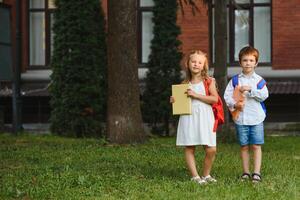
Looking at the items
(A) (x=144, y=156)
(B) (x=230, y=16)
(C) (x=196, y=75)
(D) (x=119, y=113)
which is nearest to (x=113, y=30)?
(D) (x=119, y=113)

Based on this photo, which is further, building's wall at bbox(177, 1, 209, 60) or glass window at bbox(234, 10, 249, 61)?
glass window at bbox(234, 10, 249, 61)

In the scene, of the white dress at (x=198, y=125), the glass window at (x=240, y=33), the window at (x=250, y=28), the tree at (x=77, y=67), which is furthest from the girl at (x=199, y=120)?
the glass window at (x=240, y=33)

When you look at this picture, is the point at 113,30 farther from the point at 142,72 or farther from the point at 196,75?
the point at 142,72

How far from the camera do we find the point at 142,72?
2066 centimetres

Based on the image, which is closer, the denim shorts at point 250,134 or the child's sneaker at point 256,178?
the child's sneaker at point 256,178

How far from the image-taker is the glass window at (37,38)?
21.8 m

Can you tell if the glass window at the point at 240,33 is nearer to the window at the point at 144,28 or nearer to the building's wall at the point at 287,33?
the building's wall at the point at 287,33

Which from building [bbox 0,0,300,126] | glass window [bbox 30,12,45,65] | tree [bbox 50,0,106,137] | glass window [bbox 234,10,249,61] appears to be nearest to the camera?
tree [bbox 50,0,106,137]

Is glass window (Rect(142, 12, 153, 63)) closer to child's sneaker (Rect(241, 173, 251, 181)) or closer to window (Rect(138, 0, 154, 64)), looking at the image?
window (Rect(138, 0, 154, 64))

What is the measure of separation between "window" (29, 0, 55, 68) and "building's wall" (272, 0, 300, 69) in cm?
646

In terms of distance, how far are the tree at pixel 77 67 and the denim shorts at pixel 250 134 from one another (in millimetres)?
9224

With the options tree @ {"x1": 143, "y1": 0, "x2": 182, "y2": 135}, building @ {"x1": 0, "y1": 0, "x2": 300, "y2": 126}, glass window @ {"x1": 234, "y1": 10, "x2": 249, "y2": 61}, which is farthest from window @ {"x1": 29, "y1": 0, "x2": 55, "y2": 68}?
glass window @ {"x1": 234, "y1": 10, "x2": 249, "y2": 61}

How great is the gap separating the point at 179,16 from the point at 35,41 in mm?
4489

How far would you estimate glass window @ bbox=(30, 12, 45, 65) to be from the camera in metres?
21.8
